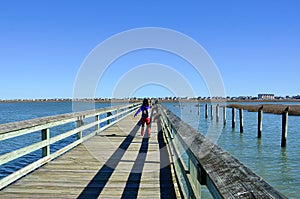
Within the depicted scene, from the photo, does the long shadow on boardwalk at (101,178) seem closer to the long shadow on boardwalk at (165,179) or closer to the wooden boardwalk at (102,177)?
the wooden boardwalk at (102,177)

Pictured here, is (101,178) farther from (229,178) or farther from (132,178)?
(229,178)

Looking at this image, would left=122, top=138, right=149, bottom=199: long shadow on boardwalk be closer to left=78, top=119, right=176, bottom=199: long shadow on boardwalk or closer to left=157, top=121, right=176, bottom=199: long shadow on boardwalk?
left=78, top=119, right=176, bottom=199: long shadow on boardwalk

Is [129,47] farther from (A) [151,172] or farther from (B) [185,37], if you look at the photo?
(A) [151,172]

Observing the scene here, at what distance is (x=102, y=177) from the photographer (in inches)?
218

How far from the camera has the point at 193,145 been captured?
8.85 ft

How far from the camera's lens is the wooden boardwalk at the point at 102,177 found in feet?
14.9

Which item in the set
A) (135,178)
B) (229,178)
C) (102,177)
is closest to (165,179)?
(135,178)

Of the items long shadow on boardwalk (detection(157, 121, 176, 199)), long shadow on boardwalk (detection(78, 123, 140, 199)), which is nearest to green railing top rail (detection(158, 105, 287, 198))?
long shadow on boardwalk (detection(157, 121, 176, 199))

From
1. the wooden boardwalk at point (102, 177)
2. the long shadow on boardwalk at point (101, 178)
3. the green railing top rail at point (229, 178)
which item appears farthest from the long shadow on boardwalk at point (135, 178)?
the green railing top rail at point (229, 178)

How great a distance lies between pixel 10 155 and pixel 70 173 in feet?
4.25

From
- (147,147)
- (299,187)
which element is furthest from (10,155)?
(299,187)

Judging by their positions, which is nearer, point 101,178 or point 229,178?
point 229,178

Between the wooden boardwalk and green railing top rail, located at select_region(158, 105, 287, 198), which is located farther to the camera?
the wooden boardwalk

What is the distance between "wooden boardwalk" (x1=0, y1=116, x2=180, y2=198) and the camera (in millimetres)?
4539
